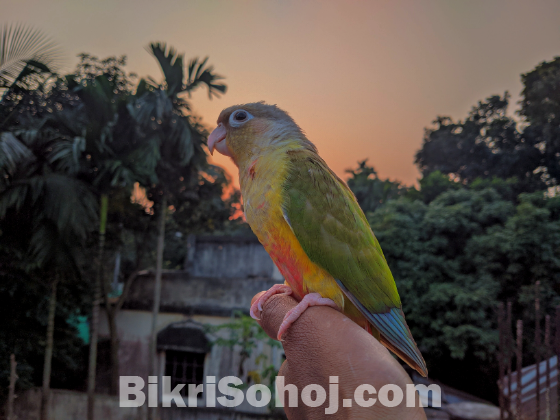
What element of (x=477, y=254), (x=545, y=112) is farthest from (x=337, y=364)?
(x=545, y=112)

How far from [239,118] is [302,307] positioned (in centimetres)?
104

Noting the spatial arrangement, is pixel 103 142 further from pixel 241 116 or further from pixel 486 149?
pixel 486 149

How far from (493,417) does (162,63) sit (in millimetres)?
11583

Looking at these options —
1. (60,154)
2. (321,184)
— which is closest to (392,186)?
(60,154)

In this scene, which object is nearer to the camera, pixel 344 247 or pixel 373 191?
pixel 344 247

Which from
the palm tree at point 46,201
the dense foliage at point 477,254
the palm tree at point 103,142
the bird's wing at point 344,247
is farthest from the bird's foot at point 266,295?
the dense foliage at point 477,254

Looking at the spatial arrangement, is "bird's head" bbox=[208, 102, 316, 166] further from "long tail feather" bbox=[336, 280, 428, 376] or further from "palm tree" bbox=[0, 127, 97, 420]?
"palm tree" bbox=[0, 127, 97, 420]

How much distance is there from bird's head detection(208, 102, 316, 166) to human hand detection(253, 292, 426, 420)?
818 mm

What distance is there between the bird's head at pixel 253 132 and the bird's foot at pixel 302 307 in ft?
2.47

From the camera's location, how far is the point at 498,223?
10.6m

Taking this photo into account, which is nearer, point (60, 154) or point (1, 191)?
point (1, 191)

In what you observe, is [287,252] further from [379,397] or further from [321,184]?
[379,397]

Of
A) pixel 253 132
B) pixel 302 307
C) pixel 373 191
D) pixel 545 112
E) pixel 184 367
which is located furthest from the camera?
pixel 373 191

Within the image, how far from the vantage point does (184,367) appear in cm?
997
